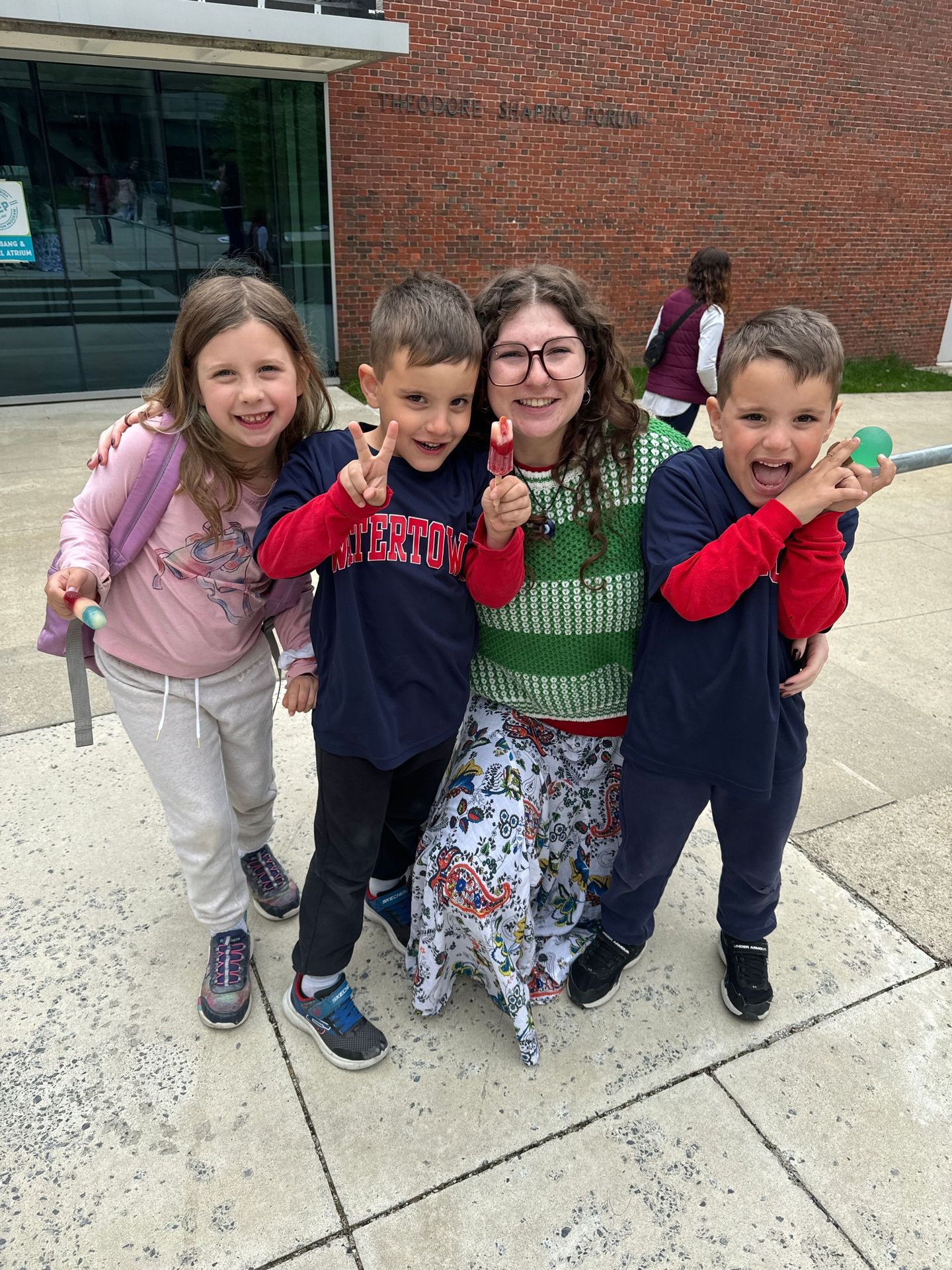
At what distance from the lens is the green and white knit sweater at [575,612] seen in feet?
6.20

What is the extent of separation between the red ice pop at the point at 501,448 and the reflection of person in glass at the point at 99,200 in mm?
8631

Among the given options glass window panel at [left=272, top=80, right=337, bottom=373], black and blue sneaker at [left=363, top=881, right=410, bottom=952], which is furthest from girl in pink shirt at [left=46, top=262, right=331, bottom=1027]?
glass window panel at [left=272, top=80, right=337, bottom=373]

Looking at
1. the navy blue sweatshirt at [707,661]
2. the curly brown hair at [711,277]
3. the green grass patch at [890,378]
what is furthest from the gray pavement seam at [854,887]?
the green grass patch at [890,378]

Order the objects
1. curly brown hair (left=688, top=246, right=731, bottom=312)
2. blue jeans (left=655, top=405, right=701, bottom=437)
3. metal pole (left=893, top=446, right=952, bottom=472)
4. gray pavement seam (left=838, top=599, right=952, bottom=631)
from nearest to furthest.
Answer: metal pole (left=893, top=446, right=952, bottom=472) → gray pavement seam (left=838, top=599, right=952, bottom=631) → curly brown hair (left=688, top=246, right=731, bottom=312) → blue jeans (left=655, top=405, right=701, bottom=437)

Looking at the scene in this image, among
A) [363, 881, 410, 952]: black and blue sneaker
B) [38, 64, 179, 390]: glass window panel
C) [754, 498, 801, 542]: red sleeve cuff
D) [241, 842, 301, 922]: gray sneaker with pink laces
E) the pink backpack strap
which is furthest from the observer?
[38, 64, 179, 390]: glass window panel

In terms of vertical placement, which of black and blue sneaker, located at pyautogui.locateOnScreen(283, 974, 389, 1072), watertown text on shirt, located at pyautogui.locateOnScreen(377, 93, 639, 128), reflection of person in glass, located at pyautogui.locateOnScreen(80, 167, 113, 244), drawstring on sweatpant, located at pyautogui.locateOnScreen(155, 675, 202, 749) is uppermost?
watertown text on shirt, located at pyautogui.locateOnScreen(377, 93, 639, 128)

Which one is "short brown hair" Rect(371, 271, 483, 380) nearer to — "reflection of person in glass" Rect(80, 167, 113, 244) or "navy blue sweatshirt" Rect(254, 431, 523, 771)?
"navy blue sweatshirt" Rect(254, 431, 523, 771)

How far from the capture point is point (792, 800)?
6.55 ft

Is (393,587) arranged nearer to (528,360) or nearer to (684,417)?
(528,360)

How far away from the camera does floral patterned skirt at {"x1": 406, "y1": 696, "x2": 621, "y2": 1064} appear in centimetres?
204

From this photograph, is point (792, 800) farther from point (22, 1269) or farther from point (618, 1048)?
point (22, 1269)

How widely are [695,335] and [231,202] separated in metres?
5.52

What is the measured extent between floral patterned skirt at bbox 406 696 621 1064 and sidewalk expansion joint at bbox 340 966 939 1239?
187 mm

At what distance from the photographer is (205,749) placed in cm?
208
